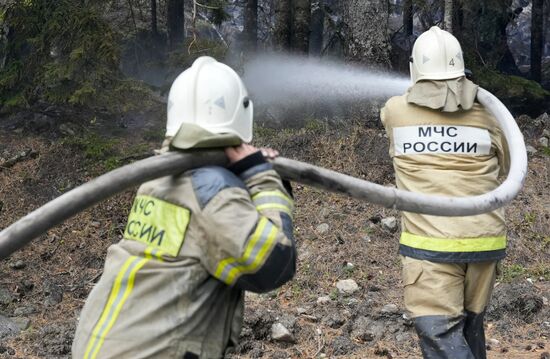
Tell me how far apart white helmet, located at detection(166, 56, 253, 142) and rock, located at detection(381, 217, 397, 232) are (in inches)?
201

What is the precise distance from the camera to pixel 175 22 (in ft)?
42.3

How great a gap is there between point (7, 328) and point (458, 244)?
3800mm

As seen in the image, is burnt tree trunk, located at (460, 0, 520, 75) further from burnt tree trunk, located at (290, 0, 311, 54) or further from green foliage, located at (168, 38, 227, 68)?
green foliage, located at (168, 38, 227, 68)

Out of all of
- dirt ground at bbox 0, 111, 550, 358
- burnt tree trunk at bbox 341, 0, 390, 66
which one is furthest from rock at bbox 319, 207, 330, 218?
burnt tree trunk at bbox 341, 0, 390, 66

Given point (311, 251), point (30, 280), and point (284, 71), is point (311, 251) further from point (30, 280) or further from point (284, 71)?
point (284, 71)

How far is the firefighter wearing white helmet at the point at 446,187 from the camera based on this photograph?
408 centimetres

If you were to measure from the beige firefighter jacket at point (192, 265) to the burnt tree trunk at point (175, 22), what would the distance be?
10.3 m

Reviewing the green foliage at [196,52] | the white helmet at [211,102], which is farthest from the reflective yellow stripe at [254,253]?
the green foliage at [196,52]

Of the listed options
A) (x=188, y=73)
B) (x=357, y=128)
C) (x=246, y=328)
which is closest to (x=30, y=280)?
(x=246, y=328)

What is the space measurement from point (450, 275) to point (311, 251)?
3.39 meters

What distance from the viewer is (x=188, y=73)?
9.29 ft

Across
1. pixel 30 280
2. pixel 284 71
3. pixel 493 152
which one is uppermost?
pixel 493 152

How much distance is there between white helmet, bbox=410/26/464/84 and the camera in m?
4.29

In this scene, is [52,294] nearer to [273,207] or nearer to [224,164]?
[224,164]
